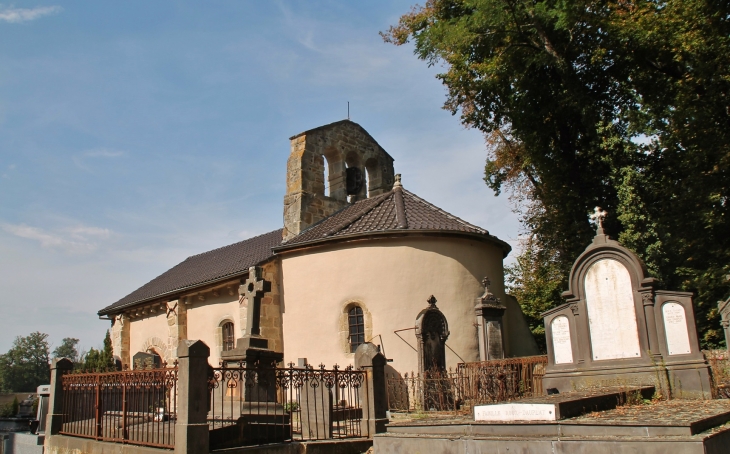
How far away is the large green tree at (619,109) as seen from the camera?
17.2 meters

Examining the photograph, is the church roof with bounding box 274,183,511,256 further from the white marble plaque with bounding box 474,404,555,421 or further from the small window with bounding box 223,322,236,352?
the white marble plaque with bounding box 474,404,555,421

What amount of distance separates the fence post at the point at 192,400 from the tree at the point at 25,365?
89000mm

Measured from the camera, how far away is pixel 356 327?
17.1 meters

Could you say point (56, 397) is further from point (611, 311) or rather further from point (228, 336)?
point (611, 311)

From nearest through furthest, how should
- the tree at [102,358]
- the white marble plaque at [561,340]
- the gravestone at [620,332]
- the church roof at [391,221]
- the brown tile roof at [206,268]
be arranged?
the gravestone at [620,332], the white marble plaque at [561,340], the church roof at [391,221], the brown tile roof at [206,268], the tree at [102,358]

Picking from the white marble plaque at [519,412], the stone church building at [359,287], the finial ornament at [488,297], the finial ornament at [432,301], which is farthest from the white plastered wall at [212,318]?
the white marble plaque at [519,412]

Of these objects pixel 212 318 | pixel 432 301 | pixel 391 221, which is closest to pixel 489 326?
pixel 432 301

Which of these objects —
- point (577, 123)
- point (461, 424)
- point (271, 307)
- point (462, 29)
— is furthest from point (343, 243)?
point (461, 424)

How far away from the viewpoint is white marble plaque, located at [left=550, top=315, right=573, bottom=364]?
1178cm

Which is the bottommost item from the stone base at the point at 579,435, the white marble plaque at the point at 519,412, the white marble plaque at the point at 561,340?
the stone base at the point at 579,435

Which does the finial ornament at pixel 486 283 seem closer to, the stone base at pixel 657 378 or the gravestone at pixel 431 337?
the gravestone at pixel 431 337

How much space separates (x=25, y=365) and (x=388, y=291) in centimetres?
9078

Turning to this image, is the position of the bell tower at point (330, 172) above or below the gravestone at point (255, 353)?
above

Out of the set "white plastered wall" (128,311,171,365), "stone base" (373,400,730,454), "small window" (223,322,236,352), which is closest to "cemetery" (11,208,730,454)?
"stone base" (373,400,730,454)
